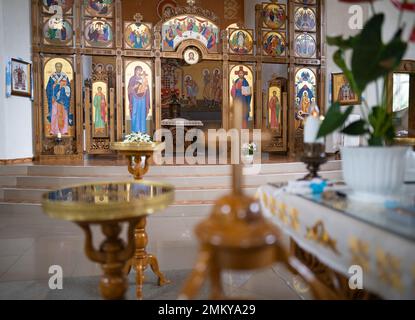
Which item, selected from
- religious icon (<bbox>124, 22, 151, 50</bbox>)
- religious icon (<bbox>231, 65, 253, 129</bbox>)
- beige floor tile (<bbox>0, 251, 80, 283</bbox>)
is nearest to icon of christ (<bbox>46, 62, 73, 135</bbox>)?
religious icon (<bbox>124, 22, 151, 50</bbox>)

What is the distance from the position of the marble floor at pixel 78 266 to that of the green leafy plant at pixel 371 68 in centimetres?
160

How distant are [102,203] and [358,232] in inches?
44.3

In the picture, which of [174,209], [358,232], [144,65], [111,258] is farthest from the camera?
[144,65]

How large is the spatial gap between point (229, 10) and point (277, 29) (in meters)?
4.67

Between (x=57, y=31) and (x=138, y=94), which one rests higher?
(x=57, y=31)

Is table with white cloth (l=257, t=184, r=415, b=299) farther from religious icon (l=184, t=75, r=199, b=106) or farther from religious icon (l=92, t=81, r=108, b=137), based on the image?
religious icon (l=184, t=75, r=199, b=106)

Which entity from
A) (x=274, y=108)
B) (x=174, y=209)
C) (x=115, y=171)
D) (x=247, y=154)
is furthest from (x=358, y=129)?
(x=274, y=108)

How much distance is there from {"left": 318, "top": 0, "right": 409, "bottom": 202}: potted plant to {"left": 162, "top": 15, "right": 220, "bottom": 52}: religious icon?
812 centimetres

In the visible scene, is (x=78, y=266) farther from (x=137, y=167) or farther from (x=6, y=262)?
(x=137, y=167)

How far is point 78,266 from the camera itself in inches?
146

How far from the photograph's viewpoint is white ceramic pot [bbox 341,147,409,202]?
Result: 1587 millimetres

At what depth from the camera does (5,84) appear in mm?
7938
